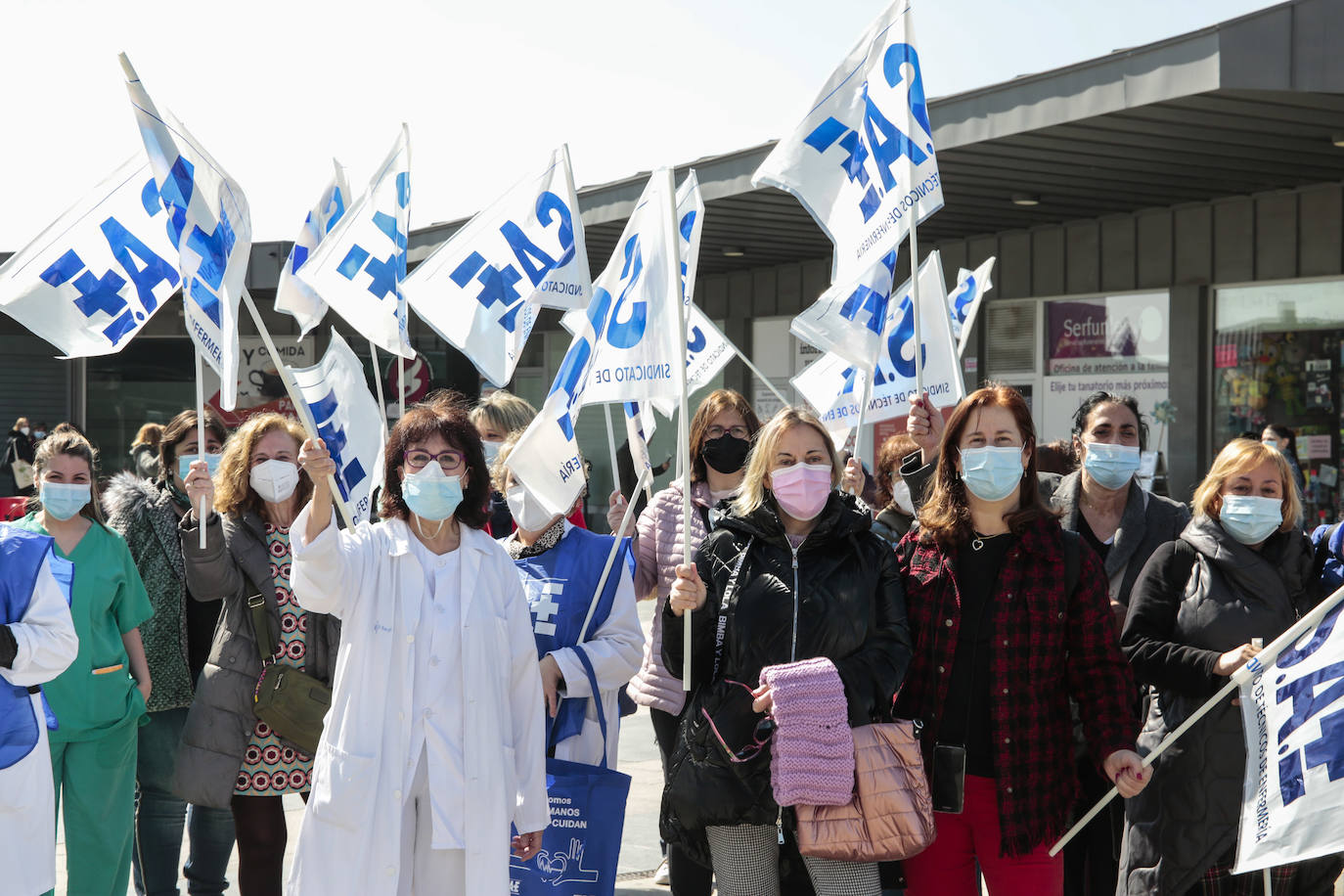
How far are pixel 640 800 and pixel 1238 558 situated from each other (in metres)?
3.87

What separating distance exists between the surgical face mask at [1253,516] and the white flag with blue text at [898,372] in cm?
227

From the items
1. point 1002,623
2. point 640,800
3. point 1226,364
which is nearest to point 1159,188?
point 1226,364

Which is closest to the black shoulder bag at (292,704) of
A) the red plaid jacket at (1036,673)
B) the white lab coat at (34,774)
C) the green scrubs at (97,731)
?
the green scrubs at (97,731)

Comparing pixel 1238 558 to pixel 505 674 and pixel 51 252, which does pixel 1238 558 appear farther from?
pixel 51 252

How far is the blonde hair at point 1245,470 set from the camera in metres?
4.43

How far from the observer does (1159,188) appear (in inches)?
501

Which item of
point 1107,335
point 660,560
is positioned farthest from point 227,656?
point 1107,335

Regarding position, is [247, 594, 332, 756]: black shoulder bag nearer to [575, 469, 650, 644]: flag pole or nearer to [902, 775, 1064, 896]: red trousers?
[575, 469, 650, 644]: flag pole

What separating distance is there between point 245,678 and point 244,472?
805mm

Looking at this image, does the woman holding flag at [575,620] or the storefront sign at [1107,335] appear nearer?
the woman holding flag at [575,620]

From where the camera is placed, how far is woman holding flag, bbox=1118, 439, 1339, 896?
4.30m

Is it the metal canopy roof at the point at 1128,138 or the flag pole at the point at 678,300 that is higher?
the metal canopy roof at the point at 1128,138

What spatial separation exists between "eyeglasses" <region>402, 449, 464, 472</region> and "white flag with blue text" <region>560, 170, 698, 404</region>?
2.17 ft

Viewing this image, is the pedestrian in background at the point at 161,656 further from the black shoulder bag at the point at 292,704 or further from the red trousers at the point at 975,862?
the red trousers at the point at 975,862
